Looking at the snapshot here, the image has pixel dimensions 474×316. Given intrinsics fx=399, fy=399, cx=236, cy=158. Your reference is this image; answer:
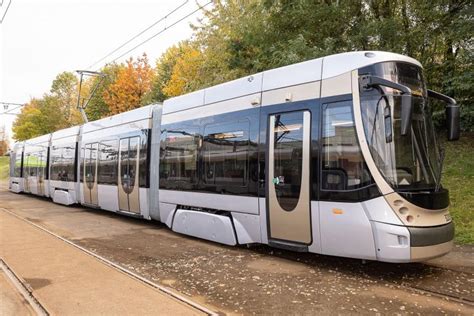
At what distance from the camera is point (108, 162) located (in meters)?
13.3

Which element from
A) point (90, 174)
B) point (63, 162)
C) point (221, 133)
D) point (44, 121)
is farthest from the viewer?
point (44, 121)

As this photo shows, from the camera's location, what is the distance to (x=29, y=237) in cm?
934

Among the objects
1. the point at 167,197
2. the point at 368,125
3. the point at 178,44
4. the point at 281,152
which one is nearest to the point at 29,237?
the point at 167,197

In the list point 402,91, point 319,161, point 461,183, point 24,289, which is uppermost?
point 402,91

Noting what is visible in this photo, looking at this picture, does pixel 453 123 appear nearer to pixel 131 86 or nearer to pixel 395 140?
pixel 395 140

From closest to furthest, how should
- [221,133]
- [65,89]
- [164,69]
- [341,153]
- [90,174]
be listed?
1. [341,153]
2. [221,133]
3. [90,174]
4. [164,69]
5. [65,89]

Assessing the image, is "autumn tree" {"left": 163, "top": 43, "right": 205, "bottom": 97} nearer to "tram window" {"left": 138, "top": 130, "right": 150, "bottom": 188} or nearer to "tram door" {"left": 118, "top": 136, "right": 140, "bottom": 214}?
"tram door" {"left": 118, "top": 136, "right": 140, "bottom": 214}

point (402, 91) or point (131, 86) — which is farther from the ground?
point (131, 86)

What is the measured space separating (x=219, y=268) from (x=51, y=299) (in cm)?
262

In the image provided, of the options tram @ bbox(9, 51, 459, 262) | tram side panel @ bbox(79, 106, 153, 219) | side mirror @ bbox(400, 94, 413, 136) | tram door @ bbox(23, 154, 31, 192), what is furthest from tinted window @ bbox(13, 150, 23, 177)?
side mirror @ bbox(400, 94, 413, 136)

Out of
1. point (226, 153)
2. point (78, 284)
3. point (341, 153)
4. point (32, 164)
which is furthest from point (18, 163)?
point (341, 153)

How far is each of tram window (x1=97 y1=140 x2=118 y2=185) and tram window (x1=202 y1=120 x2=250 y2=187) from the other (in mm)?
5170

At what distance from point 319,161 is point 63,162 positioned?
1464 centimetres

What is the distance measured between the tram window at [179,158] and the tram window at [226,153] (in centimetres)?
45
